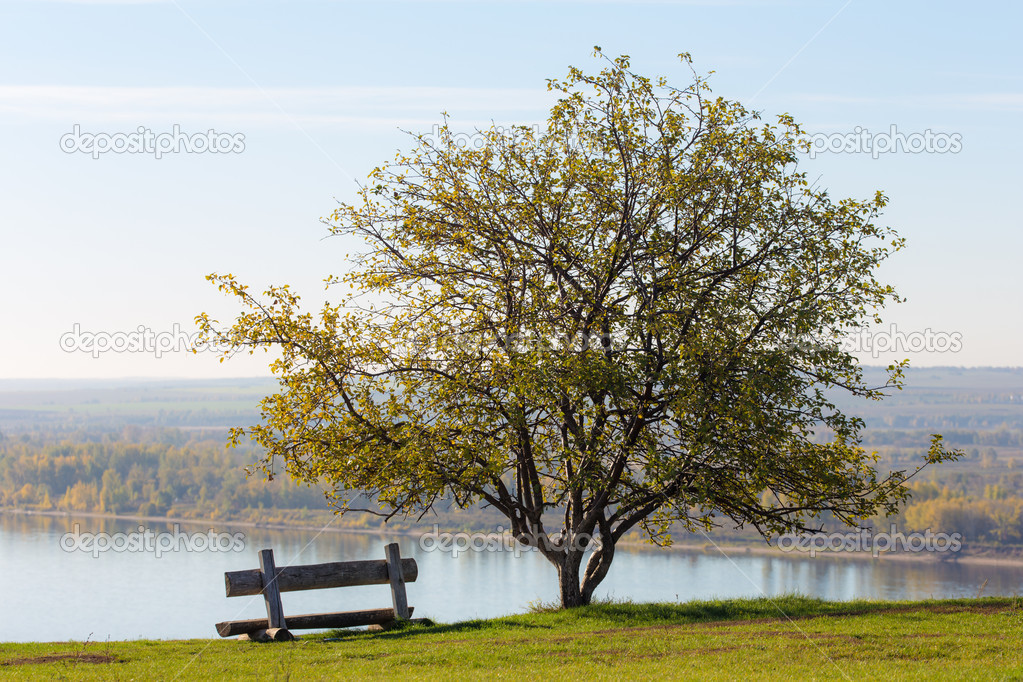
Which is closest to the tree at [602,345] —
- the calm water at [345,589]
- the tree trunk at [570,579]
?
the tree trunk at [570,579]

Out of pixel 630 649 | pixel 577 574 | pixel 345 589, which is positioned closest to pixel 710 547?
pixel 345 589

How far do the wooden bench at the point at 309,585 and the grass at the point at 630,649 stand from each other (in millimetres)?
325

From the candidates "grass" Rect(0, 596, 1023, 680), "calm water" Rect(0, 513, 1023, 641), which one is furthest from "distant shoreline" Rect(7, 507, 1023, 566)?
"grass" Rect(0, 596, 1023, 680)

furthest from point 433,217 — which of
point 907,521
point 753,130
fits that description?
point 907,521

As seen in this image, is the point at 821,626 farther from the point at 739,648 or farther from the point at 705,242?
the point at 705,242

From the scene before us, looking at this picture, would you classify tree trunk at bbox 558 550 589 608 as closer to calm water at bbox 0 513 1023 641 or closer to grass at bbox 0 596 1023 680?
grass at bbox 0 596 1023 680

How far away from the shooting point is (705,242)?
1816 cm

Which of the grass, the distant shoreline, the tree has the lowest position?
the distant shoreline

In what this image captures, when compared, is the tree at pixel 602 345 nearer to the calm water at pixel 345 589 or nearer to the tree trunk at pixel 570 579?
the tree trunk at pixel 570 579

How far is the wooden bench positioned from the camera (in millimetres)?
15977

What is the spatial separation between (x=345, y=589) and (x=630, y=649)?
5379 cm

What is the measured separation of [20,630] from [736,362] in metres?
55.0

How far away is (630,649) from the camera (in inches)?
542

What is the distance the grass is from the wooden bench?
32 centimetres
